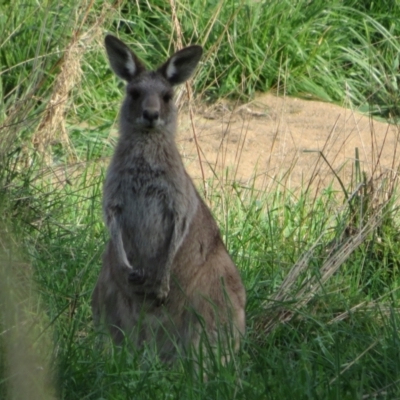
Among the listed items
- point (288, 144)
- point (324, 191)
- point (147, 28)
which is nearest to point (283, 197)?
point (324, 191)

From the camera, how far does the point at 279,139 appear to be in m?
7.50

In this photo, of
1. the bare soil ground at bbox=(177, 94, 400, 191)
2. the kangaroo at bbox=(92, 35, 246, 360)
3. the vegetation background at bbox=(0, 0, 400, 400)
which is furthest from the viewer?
the bare soil ground at bbox=(177, 94, 400, 191)

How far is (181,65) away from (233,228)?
3.85ft

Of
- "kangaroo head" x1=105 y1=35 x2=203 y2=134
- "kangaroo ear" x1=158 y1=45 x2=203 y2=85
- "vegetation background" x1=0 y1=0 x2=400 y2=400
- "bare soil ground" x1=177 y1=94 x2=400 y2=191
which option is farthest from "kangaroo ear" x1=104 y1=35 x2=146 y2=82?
"bare soil ground" x1=177 y1=94 x2=400 y2=191

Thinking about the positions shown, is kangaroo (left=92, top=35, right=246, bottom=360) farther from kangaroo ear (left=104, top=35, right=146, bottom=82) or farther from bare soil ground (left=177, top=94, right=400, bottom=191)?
bare soil ground (left=177, top=94, right=400, bottom=191)

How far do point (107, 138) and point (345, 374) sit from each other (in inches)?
149

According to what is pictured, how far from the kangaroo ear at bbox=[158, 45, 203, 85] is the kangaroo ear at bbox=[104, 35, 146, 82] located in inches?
4.9

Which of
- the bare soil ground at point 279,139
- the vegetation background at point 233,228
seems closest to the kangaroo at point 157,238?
the vegetation background at point 233,228

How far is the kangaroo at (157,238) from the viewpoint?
434 cm

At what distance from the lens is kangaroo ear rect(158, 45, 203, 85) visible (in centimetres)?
471

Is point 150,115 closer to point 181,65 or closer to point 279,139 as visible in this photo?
point 181,65

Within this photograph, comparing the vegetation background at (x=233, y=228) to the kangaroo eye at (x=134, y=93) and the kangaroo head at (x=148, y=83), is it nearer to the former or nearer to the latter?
the kangaroo head at (x=148, y=83)

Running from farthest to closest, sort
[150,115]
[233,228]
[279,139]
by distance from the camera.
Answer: [279,139], [233,228], [150,115]

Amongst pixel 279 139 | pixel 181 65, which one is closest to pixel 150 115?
pixel 181 65
